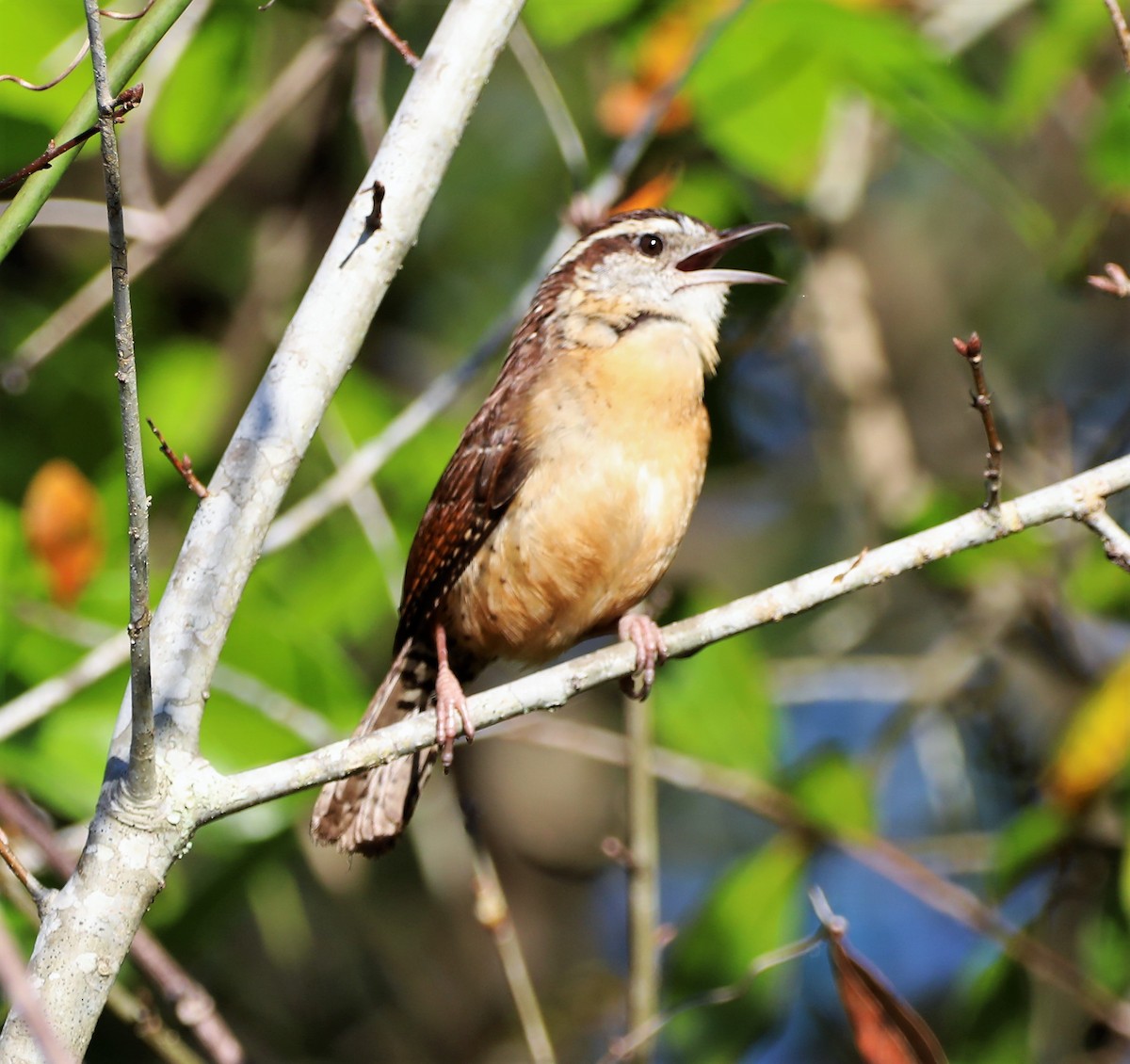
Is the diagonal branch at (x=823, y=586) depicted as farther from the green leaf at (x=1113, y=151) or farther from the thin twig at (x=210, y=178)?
the thin twig at (x=210, y=178)

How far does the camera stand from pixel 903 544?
2.94m

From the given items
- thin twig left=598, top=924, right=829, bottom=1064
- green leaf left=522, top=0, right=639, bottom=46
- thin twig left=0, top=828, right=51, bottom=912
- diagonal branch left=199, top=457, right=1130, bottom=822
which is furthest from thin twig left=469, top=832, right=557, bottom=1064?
green leaf left=522, top=0, right=639, bottom=46

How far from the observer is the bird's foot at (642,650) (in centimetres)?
330

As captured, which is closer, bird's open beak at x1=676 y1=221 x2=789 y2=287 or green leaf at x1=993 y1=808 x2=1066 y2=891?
bird's open beak at x1=676 y1=221 x2=789 y2=287

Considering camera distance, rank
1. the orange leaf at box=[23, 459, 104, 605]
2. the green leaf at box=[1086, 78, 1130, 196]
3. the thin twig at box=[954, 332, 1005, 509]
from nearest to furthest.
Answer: the thin twig at box=[954, 332, 1005, 509] → the orange leaf at box=[23, 459, 104, 605] → the green leaf at box=[1086, 78, 1130, 196]

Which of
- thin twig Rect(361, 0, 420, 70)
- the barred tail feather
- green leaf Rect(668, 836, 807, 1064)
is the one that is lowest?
green leaf Rect(668, 836, 807, 1064)

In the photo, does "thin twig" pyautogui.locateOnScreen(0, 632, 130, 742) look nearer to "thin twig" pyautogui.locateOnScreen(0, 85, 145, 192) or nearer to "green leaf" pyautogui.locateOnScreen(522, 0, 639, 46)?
"thin twig" pyautogui.locateOnScreen(0, 85, 145, 192)

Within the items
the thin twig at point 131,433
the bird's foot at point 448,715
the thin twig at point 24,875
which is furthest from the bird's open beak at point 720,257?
the thin twig at point 24,875

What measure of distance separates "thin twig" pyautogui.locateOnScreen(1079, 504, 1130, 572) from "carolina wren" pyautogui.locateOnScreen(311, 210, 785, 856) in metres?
1.02

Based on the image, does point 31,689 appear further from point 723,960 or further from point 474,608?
point 723,960

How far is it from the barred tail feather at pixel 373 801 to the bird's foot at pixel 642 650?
59 centimetres

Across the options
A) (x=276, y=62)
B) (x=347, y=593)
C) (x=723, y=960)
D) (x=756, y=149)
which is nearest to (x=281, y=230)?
(x=276, y=62)

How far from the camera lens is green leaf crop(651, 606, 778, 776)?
451 cm

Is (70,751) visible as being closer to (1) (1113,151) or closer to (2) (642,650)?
(2) (642,650)
